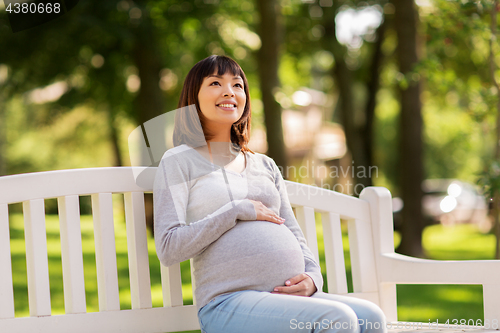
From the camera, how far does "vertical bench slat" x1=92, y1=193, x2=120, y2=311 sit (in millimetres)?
2383

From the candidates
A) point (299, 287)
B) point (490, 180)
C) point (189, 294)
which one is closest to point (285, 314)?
point (299, 287)

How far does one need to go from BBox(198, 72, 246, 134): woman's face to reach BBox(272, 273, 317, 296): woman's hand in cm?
80

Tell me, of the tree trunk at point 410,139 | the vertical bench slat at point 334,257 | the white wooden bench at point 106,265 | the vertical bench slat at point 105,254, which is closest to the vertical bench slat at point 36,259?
the white wooden bench at point 106,265

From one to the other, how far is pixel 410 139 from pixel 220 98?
6.63 metres

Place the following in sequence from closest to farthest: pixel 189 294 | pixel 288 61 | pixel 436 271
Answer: pixel 436 271, pixel 189 294, pixel 288 61

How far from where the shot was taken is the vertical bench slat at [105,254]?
7.82ft

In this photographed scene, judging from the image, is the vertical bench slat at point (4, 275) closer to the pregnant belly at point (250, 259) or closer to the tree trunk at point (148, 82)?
the pregnant belly at point (250, 259)

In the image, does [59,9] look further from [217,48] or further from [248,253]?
[217,48]

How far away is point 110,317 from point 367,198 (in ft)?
4.94

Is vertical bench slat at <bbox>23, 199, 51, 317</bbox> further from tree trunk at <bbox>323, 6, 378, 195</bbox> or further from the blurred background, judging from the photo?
tree trunk at <bbox>323, 6, 378, 195</bbox>

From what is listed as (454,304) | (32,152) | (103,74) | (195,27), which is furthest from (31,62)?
(32,152)

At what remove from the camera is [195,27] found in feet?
33.2

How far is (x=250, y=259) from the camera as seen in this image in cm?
226

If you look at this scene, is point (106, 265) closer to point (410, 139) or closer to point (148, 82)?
point (410, 139)
